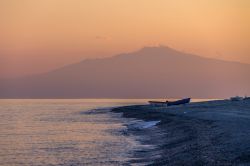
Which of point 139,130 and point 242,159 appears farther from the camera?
point 139,130

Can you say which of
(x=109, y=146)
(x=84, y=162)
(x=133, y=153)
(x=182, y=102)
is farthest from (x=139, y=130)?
(x=182, y=102)

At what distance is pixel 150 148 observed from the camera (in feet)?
126

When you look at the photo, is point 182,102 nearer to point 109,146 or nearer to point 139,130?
point 139,130

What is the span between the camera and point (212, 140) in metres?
33.9

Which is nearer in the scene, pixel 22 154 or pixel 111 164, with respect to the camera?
pixel 111 164

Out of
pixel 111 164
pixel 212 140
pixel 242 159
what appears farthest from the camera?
pixel 212 140

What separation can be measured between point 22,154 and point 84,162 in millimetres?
7795

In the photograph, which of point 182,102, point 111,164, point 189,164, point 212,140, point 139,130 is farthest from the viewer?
point 182,102

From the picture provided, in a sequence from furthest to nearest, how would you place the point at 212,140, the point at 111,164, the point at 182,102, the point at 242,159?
the point at 182,102 → the point at 212,140 → the point at 111,164 → the point at 242,159

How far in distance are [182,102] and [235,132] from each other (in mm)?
90721

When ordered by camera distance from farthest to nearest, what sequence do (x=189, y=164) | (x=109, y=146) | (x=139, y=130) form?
(x=139, y=130), (x=109, y=146), (x=189, y=164)

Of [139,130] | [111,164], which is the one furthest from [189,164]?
[139,130]

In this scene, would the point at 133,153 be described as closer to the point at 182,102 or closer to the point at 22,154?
the point at 22,154

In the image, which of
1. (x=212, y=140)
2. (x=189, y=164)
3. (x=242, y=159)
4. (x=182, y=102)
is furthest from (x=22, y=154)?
(x=182, y=102)
